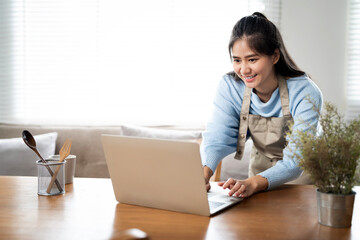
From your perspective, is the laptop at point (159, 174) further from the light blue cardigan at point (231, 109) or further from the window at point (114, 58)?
the window at point (114, 58)

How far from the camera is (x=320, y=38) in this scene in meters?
3.22

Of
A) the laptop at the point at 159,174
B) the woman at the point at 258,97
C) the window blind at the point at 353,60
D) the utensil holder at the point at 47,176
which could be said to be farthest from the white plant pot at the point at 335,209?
the window blind at the point at 353,60

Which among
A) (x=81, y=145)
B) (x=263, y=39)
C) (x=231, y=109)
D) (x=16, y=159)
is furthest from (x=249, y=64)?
(x=16, y=159)

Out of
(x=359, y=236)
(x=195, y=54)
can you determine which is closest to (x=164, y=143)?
(x=359, y=236)

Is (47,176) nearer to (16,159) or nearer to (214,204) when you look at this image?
(214,204)

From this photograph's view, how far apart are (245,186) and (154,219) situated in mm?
375

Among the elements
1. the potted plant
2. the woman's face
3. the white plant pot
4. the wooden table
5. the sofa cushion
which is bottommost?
the sofa cushion

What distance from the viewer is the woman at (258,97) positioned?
1745 mm

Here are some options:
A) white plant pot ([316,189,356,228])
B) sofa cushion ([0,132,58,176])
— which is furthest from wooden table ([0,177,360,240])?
sofa cushion ([0,132,58,176])

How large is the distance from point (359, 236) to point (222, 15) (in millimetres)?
2445

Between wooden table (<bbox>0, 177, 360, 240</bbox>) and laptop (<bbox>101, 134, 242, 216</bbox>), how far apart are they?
30mm

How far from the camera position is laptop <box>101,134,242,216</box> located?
116cm

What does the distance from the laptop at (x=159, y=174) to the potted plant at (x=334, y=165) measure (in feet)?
0.94

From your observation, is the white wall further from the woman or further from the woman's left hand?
the woman's left hand
